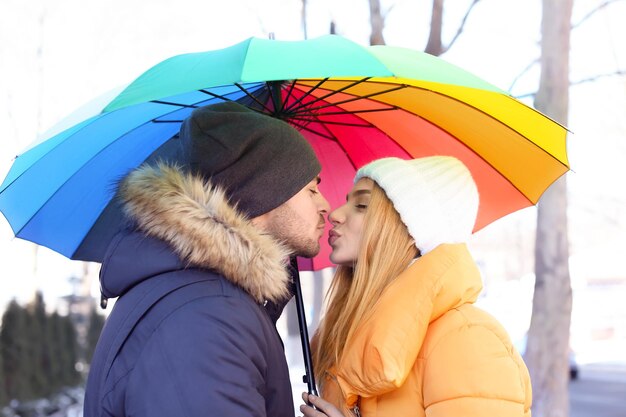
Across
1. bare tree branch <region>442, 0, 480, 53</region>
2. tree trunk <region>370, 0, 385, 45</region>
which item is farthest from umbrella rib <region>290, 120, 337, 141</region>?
bare tree branch <region>442, 0, 480, 53</region>

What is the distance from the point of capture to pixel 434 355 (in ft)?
8.63

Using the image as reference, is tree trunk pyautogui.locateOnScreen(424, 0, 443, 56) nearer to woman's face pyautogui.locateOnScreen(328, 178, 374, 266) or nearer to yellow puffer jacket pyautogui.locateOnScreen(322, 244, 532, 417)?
woman's face pyautogui.locateOnScreen(328, 178, 374, 266)

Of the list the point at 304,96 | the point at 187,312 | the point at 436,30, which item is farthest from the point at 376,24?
the point at 187,312

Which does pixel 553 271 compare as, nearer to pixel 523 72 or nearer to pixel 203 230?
pixel 523 72

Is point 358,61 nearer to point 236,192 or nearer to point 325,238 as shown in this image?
point 236,192

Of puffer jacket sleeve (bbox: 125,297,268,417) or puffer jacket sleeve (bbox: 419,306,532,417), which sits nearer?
puffer jacket sleeve (bbox: 125,297,268,417)

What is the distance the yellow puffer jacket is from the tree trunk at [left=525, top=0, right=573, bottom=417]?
3.51 meters

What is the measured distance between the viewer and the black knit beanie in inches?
102

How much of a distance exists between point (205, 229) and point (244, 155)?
422 mm

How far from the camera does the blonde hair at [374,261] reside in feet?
9.96

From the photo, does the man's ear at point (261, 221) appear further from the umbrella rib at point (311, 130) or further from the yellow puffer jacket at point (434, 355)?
the umbrella rib at point (311, 130)

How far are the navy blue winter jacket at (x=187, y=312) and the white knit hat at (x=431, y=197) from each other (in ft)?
2.25

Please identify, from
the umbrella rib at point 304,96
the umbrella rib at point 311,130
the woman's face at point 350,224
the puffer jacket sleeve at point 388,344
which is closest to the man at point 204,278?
the puffer jacket sleeve at point 388,344

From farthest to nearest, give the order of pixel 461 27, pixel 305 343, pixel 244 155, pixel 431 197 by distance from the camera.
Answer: pixel 461 27 < pixel 305 343 < pixel 431 197 < pixel 244 155
